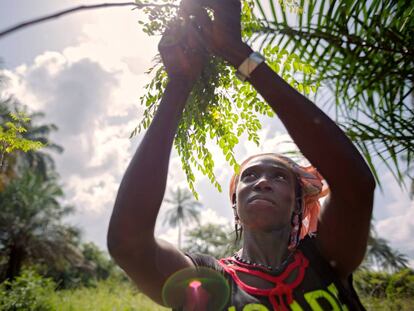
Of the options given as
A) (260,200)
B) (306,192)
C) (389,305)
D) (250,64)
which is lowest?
(389,305)

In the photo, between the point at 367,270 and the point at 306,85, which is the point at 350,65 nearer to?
the point at 306,85

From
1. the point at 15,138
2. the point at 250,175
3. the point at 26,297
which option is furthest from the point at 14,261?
the point at 250,175

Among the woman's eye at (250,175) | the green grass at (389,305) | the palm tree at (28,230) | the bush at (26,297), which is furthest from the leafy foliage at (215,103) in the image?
the palm tree at (28,230)

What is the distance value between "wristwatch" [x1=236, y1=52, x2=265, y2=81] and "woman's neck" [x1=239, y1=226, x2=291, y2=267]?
3.27 ft

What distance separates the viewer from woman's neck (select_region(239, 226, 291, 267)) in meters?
2.16

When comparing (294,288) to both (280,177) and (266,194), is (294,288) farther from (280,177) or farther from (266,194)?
(280,177)

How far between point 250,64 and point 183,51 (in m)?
0.29

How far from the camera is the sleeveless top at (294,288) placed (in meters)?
1.81

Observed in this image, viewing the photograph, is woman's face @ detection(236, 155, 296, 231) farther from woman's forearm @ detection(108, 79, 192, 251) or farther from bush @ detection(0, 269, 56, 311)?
bush @ detection(0, 269, 56, 311)

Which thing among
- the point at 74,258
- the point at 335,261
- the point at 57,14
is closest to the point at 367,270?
the point at 335,261

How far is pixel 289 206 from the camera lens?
2.16 meters

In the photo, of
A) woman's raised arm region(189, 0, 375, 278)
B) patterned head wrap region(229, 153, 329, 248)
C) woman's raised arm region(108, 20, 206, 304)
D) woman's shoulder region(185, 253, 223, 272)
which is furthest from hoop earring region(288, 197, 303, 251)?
woman's raised arm region(108, 20, 206, 304)

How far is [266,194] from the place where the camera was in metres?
2.09

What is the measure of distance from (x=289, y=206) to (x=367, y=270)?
402 inches
